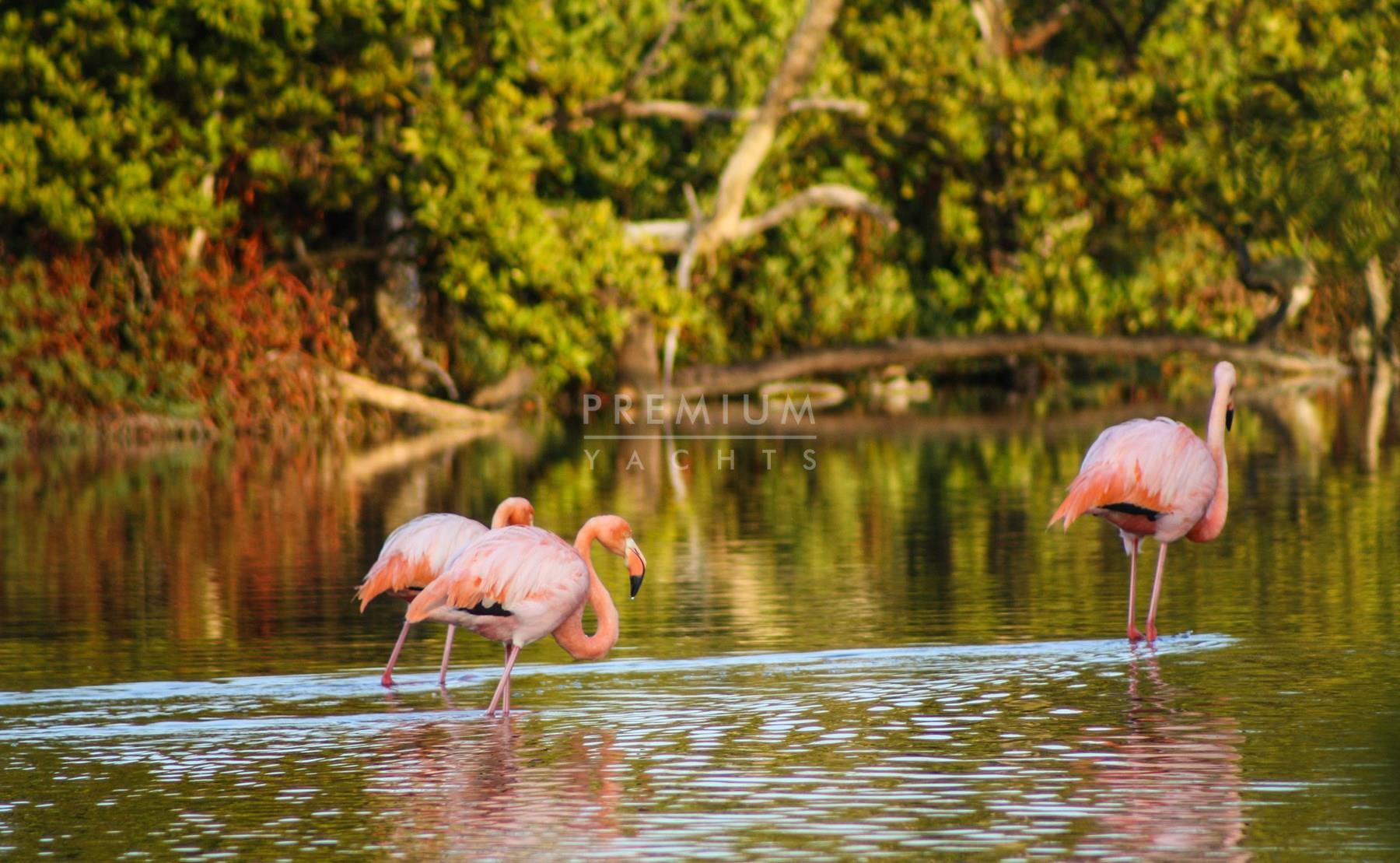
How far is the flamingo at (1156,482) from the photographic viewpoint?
10.8 m

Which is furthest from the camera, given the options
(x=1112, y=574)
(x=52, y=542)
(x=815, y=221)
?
(x=815, y=221)

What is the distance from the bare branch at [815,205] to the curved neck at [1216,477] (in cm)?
1938

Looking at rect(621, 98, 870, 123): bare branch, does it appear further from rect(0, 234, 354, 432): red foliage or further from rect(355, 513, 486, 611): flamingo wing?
rect(355, 513, 486, 611): flamingo wing

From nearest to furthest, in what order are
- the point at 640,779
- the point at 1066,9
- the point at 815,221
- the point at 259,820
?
1. the point at 259,820
2. the point at 640,779
3. the point at 815,221
4. the point at 1066,9

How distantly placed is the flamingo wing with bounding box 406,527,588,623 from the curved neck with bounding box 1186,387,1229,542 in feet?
11.1

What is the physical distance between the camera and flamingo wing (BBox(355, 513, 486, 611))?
987 centimetres

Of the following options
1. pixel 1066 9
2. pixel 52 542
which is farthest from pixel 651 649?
pixel 1066 9

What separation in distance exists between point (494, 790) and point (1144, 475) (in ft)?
13.7

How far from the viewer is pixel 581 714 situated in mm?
9078

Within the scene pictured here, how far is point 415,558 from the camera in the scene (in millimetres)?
9875

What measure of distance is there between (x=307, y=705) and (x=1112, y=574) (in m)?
5.67

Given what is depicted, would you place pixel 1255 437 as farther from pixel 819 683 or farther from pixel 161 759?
pixel 161 759

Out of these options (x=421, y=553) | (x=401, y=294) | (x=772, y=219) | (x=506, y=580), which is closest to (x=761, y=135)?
(x=772, y=219)

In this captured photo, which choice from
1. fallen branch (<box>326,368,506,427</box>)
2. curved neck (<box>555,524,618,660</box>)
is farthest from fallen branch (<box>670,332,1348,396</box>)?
curved neck (<box>555,524,618,660</box>)
